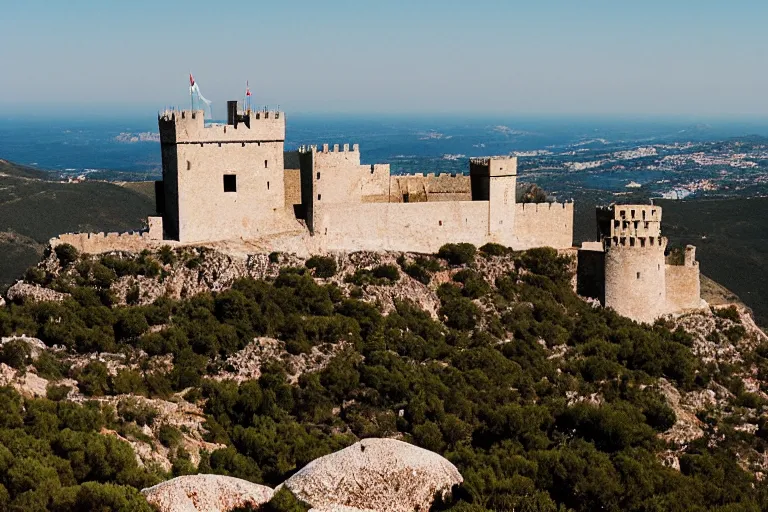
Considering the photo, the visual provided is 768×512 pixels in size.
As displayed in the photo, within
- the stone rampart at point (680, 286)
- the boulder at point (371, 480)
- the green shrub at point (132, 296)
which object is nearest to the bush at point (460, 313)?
the stone rampart at point (680, 286)

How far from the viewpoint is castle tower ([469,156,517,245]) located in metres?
40.0

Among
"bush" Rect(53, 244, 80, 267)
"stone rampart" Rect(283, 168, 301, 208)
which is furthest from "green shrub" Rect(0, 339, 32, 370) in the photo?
"stone rampart" Rect(283, 168, 301, 208)

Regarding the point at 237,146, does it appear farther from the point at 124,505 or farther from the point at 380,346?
the point at 124,505

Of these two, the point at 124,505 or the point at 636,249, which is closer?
the point at 124,505

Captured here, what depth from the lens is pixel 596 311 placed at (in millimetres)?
39406

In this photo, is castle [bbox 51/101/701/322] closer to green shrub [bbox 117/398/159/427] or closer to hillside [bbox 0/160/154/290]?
green shrub [bbox 117/398/159/427]

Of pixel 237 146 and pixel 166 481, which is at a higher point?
pixel 237 146

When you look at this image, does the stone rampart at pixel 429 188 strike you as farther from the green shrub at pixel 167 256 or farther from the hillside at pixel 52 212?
the hillside at pixel 52 212

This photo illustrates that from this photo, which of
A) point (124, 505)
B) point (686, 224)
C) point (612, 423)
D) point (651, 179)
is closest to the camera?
point (124, 505)

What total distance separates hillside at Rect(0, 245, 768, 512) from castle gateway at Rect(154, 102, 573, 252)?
90 centimetres

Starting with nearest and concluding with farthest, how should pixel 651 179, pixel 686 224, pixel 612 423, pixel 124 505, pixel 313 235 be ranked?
pixel 124 505, pixel 612 423, pixel 313 235, pixel 686 224, pixel 651 179

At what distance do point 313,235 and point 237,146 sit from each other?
12.3 feet

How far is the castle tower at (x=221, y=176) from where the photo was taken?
1387 inches

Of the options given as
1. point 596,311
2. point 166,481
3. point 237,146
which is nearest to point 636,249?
point 596,311
